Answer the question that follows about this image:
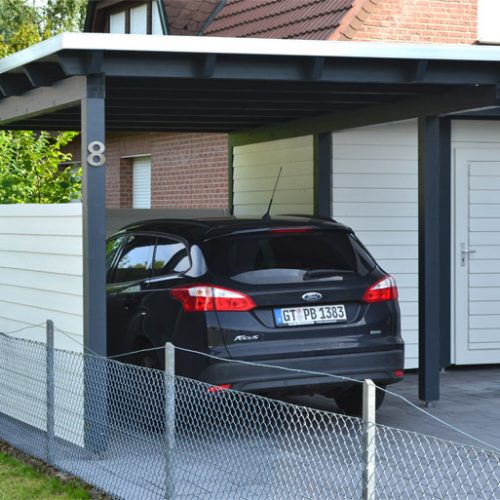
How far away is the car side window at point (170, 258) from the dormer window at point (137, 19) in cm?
1053

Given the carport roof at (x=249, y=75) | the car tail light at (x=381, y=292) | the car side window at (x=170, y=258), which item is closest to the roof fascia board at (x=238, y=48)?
the carport roof at (x=249, y=75)

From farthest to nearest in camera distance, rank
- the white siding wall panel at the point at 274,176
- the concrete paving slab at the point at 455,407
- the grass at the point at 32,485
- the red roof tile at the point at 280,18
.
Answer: the red roof tile at the point at 280,18 < the white siding wall panel at the point at 274,176 < the concrete paving slab at the point at 455,407 < the grass at the point at 32,485

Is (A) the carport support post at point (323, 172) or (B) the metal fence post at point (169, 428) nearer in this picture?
(B) the metal fence post at point (169, 428)

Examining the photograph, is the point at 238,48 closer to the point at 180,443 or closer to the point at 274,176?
the point at 180,443

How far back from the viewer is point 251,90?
31.4ft

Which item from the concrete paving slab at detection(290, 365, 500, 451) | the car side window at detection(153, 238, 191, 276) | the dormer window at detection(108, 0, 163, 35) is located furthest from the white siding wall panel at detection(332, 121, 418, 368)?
the dormer window at detection(108, 0, 163, 35)

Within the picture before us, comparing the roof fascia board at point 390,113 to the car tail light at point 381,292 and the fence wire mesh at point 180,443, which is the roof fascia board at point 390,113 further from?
the fence wire mesh at point 180,443

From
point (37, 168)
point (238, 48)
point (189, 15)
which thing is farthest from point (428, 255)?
point (37, 168)

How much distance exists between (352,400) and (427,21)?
258 inches

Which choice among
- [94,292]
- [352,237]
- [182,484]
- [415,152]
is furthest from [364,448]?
[415,152]

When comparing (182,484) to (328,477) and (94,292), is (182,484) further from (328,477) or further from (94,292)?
(94,292)

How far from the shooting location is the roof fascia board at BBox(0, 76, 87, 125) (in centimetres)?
831

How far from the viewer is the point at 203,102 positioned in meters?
10.6

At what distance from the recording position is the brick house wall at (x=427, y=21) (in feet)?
47.0
